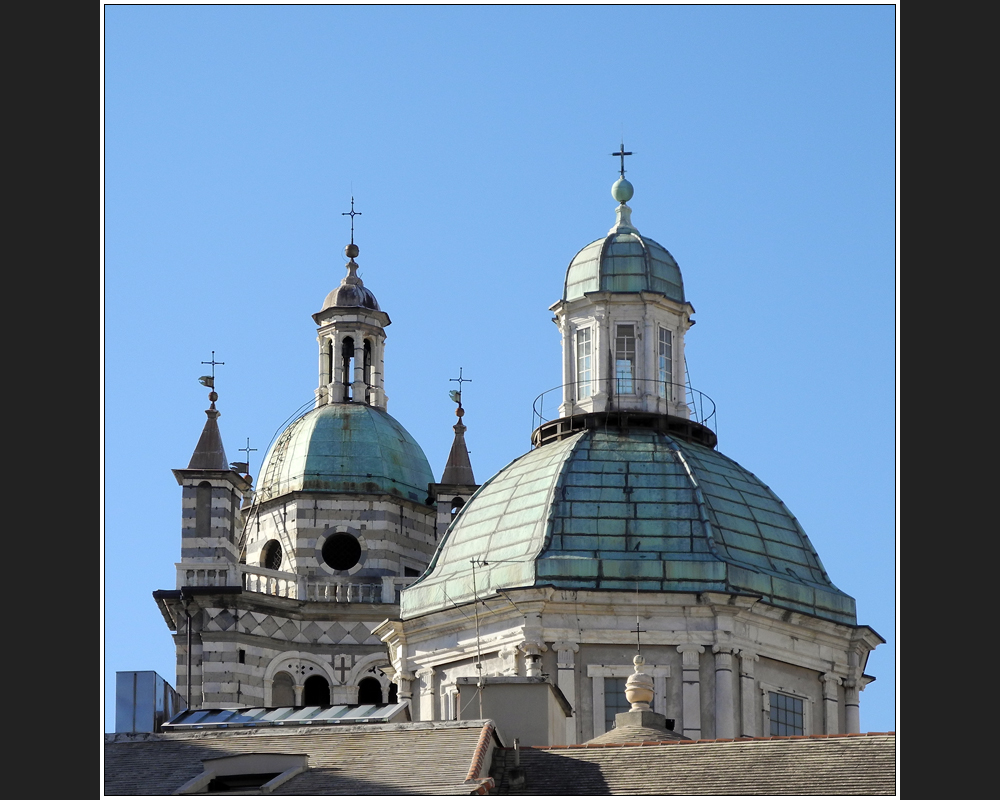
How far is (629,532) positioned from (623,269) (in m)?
7.54

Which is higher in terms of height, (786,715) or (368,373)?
(368,373)

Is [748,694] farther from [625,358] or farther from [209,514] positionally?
[209,514]

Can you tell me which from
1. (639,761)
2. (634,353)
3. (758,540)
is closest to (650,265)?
(634,353)

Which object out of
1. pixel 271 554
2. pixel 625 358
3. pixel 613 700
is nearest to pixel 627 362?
pixel 625 358

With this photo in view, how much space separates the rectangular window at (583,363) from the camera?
6219 cm

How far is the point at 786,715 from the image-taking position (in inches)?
2265

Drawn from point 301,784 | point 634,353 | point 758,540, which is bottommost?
point 301,784

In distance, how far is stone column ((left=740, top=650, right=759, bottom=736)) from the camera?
185 ft

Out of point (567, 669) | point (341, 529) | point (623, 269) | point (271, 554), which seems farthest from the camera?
point (271, 554)

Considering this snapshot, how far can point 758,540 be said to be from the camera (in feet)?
194

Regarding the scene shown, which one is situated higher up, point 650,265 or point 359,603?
point 650,265

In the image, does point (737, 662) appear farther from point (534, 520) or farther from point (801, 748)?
point (801, 748)

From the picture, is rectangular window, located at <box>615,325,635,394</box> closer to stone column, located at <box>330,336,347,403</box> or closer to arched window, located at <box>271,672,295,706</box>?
arched window, located at <box>271,672,295,706</box>

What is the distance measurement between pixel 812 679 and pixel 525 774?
702 inches
